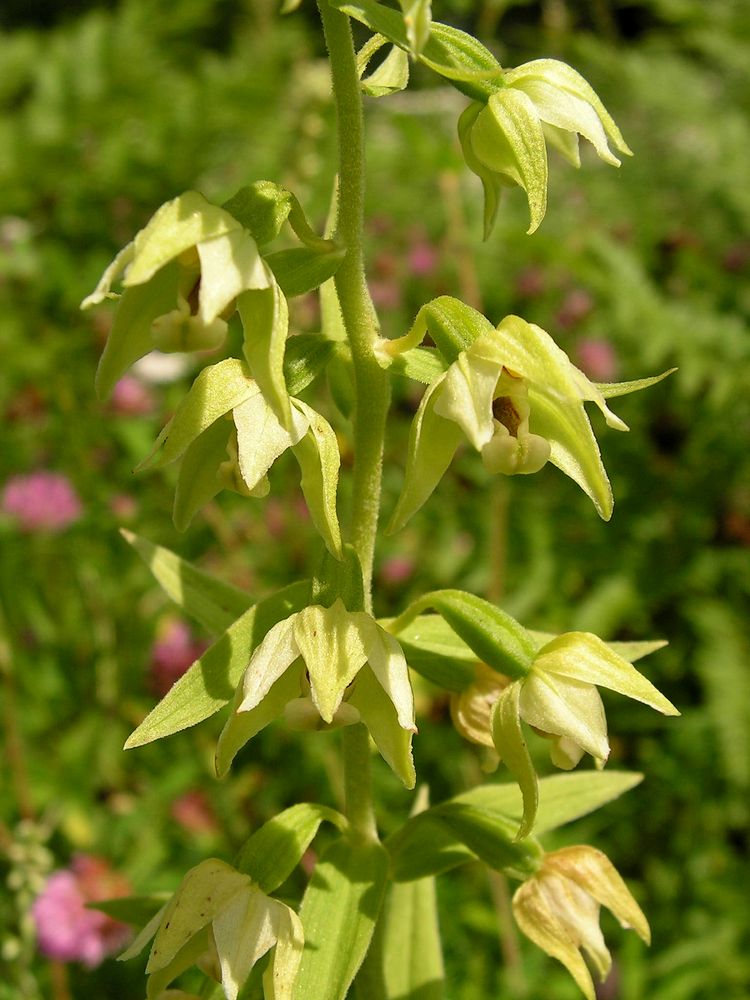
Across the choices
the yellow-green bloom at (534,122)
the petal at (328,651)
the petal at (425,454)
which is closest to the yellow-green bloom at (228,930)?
the petal at (328,651)

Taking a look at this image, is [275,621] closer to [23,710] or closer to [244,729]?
[244,729]

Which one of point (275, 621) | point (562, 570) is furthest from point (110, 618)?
point (275, 621)

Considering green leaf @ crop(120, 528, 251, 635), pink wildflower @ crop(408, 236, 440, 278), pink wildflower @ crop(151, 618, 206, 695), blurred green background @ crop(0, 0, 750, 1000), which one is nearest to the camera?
green leaf @ crop(120, 528, 251, 635)

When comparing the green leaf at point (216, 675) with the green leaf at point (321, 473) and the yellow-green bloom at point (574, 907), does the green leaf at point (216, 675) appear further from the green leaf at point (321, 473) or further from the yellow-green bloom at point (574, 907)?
the yellow-green bloom at point (574, 907)

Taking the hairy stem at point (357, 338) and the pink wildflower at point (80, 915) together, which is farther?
the pink wildflower at point (80, 915)

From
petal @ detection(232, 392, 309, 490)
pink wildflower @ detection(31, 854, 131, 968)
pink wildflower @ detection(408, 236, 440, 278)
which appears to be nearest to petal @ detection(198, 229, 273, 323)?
petal @ detection(232, 392, 309, 490)

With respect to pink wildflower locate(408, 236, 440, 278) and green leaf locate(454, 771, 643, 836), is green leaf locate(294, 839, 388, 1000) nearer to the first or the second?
green leaf locate(454, 771, 643, 836)

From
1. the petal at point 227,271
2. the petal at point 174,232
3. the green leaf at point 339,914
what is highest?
the petal at point 174,232
